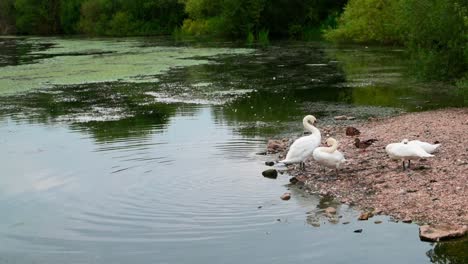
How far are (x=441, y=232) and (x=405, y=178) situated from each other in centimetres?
247

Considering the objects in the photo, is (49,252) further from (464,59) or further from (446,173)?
(464,59)

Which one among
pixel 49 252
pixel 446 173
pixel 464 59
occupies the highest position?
pixel 464 59

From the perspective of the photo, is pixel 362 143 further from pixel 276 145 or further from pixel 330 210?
pixel 330 210

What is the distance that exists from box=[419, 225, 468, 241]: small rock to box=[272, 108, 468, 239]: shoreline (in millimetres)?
Answer: 65

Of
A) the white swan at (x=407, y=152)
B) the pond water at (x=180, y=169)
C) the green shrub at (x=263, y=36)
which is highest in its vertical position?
the green shrub at (x=263, y=36)

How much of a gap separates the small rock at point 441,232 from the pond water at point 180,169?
152 millimetres

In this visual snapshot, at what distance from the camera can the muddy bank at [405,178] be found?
31.2ft

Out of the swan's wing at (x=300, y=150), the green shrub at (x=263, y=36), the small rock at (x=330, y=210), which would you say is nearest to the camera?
the small rock at (x=330, y=210)

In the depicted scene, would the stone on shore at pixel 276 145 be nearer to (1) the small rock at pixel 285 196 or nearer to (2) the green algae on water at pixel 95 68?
(1) the small rock at pixel 285 196

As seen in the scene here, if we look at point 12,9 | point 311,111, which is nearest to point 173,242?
point 311,111

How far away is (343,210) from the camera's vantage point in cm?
1001

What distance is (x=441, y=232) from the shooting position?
8.58 meters

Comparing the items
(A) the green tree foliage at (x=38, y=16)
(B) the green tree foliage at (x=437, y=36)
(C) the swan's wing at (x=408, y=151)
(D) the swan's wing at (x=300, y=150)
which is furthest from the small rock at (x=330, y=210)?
→ (A) the green tree foliage at (x=38, y=16)

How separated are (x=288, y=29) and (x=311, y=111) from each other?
46.2 m
